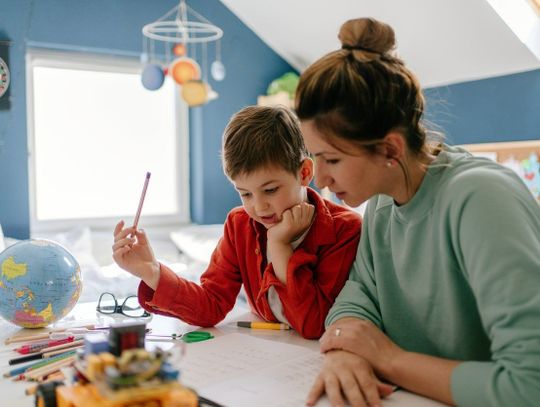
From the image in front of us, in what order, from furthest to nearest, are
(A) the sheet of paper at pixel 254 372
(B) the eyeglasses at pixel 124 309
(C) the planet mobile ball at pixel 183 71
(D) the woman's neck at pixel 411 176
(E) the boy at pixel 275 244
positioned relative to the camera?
(C) the planet mobile ball at pixel 183 71
(B) the eyeglasses at pixel 124 309
(E) the boy at pixel 275 244
(D) the woman's neck at pixel 411 176
(A) the sheet of paper at pixel 254 372

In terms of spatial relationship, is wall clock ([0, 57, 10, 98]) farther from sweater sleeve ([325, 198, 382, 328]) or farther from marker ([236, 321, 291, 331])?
sweater sleeve ([325, 198, 382, 328])

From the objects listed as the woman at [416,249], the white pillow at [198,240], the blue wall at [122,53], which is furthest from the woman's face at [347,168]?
the blue wall at [122,53]

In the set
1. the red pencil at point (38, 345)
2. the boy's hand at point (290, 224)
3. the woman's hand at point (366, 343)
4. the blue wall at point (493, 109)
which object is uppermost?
the blue wall at point (493, 109)

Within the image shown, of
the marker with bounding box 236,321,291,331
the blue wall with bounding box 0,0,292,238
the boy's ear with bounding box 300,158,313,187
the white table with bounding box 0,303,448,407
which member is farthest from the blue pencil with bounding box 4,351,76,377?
the blue wall with bounding box 0,0,292,238

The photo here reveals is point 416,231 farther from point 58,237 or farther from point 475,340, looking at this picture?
point 58,237

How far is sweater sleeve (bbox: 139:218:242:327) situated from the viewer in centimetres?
122

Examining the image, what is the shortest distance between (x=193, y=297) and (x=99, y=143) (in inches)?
105

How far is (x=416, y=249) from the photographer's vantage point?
0.95m

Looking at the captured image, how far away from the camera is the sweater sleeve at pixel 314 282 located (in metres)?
1.15

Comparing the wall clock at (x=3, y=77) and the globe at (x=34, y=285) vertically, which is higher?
the wall clock at (x=3, y=77)

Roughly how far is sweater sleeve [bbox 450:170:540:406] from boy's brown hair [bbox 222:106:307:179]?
18.5 inches

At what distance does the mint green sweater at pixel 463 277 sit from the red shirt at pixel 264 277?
8cm

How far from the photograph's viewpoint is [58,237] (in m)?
3.41

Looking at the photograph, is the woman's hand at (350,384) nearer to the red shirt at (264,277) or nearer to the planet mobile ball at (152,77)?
the red shirt at (264,277)
